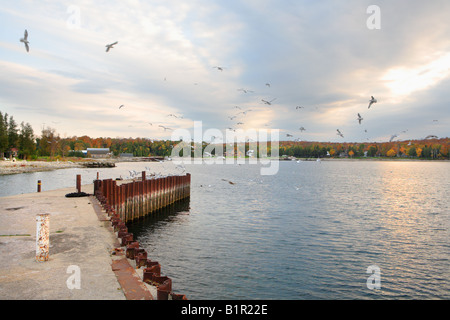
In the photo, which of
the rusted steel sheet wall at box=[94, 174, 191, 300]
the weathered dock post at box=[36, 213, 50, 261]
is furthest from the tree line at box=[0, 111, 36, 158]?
the weathered dock post at box=[36, 213, 50, 261]

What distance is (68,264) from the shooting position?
8.79 metres

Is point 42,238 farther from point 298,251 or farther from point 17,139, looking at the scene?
point 17,139

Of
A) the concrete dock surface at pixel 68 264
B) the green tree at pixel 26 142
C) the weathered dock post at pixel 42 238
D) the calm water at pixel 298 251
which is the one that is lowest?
the calm water at pixel 298 251

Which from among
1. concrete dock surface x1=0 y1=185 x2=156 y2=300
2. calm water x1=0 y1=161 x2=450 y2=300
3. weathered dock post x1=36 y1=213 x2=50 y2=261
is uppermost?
weathered dock post x1=36 y1=213 x2=50 y2=261

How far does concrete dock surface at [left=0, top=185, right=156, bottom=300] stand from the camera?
23.0 feet

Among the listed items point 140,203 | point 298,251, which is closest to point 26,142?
point 140,203

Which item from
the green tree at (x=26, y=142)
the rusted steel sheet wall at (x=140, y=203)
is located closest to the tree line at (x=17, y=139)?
the green tree at (x=26, y=142)

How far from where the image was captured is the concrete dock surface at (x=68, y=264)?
7.00 m

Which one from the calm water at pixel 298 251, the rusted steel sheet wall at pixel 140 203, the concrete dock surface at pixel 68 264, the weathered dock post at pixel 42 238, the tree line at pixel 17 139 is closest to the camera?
the concrete dock surface at pixel 68 264

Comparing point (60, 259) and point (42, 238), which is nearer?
point (42, 238)

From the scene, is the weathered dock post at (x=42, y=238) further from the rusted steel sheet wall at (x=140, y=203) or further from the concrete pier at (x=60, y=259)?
the rusted steel sheet wall at (x=140, y=203)

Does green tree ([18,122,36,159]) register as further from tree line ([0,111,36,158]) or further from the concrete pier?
the concrete pier

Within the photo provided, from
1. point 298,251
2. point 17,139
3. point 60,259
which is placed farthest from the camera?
point 17,139

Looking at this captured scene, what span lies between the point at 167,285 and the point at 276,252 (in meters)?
13.4
